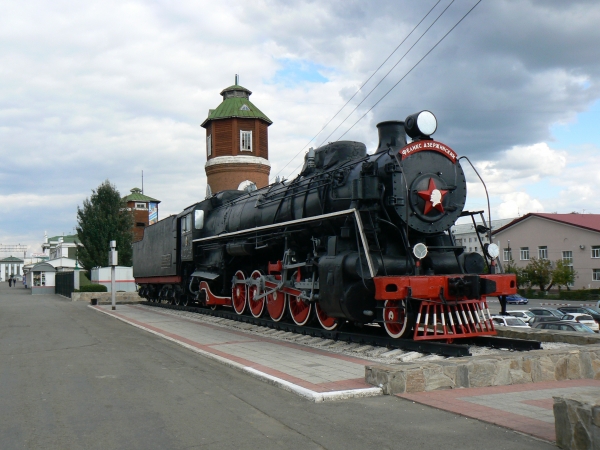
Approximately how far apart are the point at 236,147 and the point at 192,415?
4006 centimetres

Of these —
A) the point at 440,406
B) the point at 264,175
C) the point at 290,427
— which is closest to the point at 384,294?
the point at 440,406

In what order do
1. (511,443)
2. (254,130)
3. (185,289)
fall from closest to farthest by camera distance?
(511,443) < (185,289) < (254,130)

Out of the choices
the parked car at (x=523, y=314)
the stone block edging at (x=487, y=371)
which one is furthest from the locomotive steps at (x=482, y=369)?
the parked car at (x=523, y=314)

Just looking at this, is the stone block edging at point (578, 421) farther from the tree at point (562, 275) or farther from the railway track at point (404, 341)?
the tree at point (562, 275)

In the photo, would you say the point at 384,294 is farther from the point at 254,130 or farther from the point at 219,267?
the point at 254,130

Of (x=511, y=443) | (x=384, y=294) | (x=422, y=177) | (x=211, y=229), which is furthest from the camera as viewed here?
(x=211, y=229)

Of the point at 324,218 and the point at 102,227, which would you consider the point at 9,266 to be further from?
the point at 324,218

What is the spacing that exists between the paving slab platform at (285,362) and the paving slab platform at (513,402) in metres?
0.80

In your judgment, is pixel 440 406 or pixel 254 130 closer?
pixel 440 406

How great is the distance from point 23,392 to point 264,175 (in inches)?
1555

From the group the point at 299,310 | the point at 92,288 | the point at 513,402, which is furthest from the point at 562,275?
the point at 513,402

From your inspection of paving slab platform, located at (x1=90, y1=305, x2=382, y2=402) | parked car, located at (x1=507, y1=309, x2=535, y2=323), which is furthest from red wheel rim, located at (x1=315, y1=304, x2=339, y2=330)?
parked car, located at (x1=507, y1=309, x2=535, y2=323)

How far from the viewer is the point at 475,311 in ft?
31.1

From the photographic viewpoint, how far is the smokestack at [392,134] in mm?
10852
